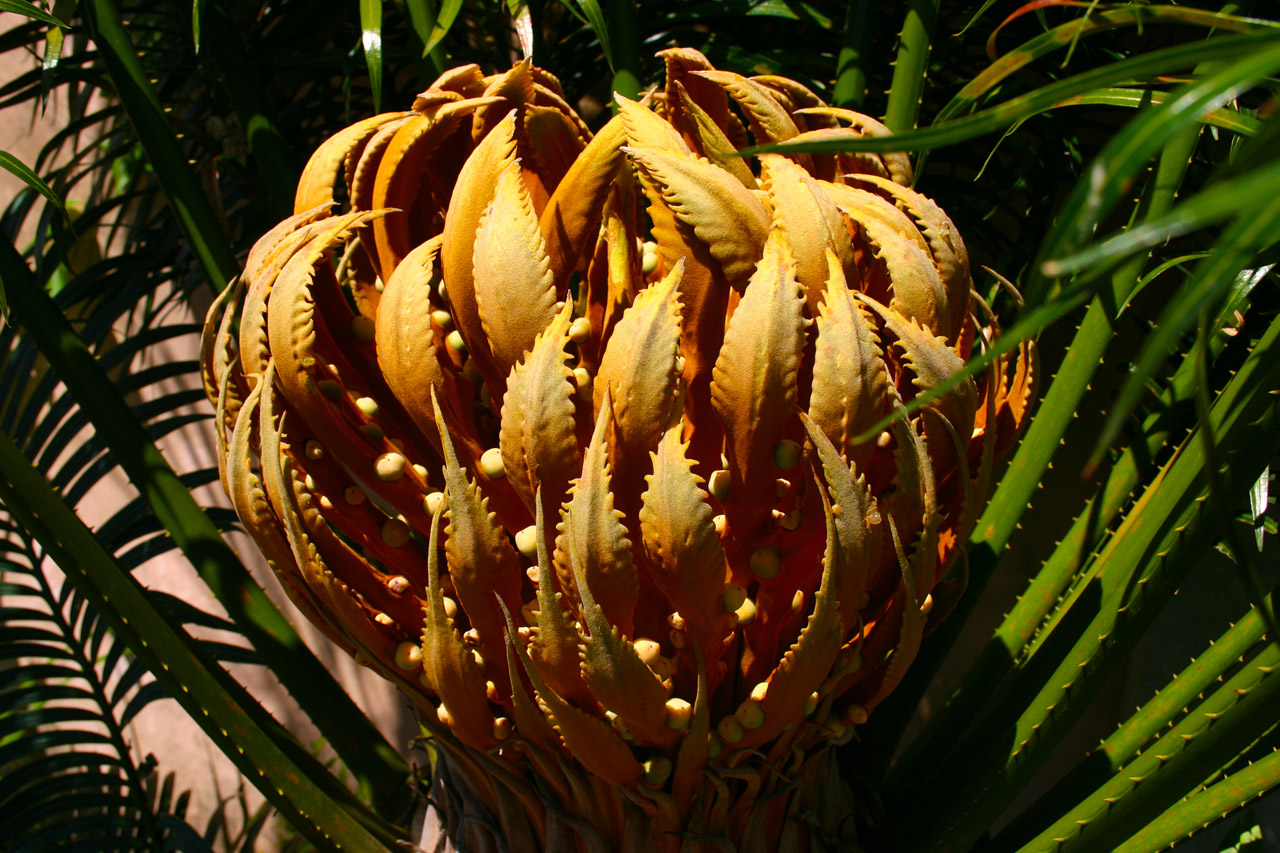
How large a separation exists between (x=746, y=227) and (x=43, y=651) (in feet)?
2.94

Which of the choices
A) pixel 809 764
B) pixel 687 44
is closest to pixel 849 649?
pixel 809 764

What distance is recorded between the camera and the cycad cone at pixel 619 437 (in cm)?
43

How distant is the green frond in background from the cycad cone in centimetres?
7

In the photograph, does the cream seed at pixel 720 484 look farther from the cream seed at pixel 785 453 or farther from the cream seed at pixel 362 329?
the cream seed at pixel 362 329

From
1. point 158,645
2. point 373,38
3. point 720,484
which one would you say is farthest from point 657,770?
point 373,38

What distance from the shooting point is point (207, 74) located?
0.97 m

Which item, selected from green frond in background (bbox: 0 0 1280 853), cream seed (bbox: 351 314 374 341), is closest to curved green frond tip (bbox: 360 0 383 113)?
green frond in background (bbox: 0 0 1280 853)

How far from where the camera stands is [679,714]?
0.46 metres

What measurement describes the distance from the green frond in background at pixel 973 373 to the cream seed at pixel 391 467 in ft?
0.50

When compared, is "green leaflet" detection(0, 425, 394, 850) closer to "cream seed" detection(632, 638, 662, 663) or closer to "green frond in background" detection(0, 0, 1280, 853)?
"green frond in background" detection(0, 0, 1280, 853)

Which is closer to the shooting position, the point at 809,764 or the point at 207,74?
the point at 809,764

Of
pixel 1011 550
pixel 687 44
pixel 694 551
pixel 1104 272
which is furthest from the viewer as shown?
pixel 1011 550

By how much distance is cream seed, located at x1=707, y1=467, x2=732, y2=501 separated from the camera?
17.9 inches

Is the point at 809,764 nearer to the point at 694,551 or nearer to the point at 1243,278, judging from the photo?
the point at 694,551
